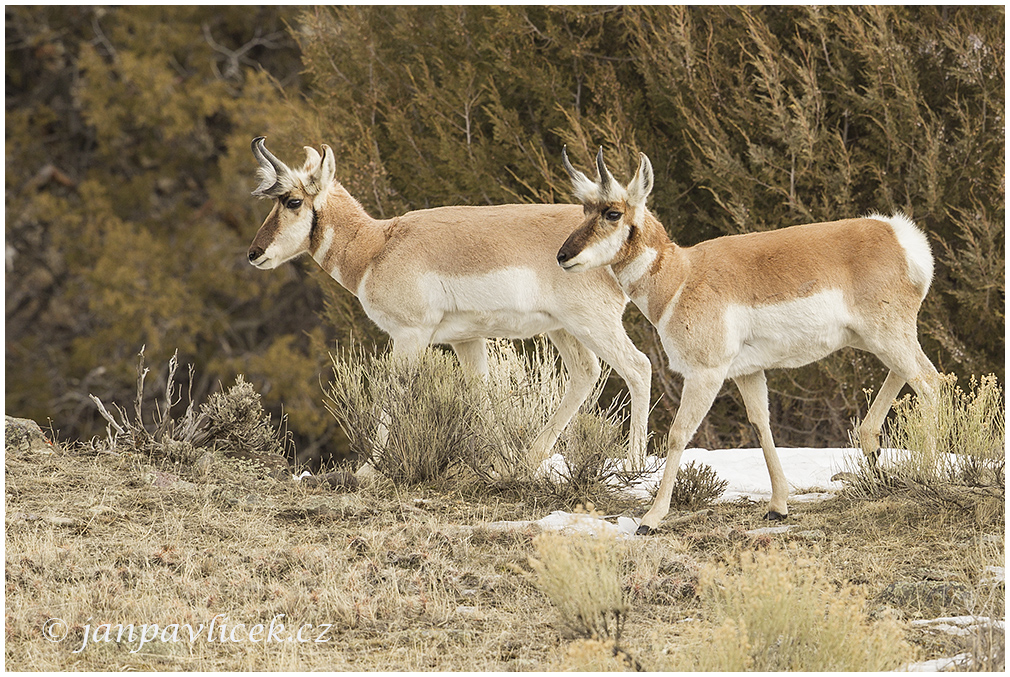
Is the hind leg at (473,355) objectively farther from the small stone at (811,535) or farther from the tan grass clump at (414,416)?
the small stone at (811,535)

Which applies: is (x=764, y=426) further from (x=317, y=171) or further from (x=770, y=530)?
(x=317, y=171)

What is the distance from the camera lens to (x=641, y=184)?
6820mm

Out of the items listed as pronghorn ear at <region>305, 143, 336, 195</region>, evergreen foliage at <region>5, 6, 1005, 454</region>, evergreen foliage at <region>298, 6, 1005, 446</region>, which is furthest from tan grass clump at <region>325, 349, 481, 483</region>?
evergreen foliage at <region>5, 6, 1005, 454</region>

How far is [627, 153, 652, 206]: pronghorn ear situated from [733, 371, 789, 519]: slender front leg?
1.33m

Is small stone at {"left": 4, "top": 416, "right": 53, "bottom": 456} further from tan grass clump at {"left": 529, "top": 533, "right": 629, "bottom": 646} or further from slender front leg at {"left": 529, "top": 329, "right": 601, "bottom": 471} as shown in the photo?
tan grass clump at {"left": 529, "top": 533, "right": 629, "bottom": 646}

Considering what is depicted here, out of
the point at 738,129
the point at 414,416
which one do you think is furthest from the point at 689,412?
the point at 738,129

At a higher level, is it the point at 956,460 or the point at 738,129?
the point at 738,129

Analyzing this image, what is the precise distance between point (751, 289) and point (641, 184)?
90cm

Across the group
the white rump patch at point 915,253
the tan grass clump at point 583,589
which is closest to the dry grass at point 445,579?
the tan grass clump at point 583,589

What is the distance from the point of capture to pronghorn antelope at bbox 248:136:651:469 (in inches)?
317

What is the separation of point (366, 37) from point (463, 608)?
8686 mm

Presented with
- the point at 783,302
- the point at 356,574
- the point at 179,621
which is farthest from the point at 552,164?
the point at 179,621

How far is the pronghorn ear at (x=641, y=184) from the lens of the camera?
6770 millimetres

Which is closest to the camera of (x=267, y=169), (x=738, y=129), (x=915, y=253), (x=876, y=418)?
(x=915, y=253)
